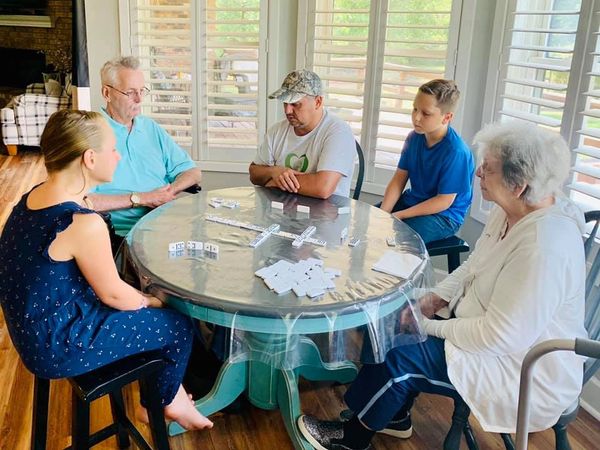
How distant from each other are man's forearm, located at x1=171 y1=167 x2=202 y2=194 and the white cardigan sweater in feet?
4.65

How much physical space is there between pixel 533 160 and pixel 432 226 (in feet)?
3.30

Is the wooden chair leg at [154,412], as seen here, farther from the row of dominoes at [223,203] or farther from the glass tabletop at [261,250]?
the row of dominoes at [223,203]

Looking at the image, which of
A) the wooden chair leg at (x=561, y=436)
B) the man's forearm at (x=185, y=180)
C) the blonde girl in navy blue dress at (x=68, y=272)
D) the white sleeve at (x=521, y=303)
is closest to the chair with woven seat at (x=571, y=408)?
the wooden chair leg at (x=561, y=436)

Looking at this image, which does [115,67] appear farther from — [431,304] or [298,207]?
[431,304]

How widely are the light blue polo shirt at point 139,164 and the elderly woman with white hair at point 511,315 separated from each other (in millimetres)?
1313

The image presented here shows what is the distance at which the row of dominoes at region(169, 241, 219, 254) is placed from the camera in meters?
1.69

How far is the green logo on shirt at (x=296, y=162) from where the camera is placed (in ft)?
8.10

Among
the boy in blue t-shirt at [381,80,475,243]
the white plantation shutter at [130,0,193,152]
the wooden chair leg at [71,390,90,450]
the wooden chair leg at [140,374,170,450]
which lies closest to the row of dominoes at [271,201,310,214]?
the boy in blue t-shirt at [381,80,475,243]

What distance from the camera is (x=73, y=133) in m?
1.36

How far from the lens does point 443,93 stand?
231cm

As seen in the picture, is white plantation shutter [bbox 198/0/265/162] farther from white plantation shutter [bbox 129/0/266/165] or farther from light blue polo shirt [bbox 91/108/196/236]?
light blue polo shirt [bbox 91/108/196/236]

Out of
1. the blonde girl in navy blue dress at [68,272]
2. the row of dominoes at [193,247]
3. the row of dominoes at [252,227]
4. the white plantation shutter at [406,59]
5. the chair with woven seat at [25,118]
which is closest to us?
the blonde girl in navy blue dress at [68,272]

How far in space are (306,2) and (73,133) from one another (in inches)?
84.3

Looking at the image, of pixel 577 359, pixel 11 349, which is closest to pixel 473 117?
pixel 577 359
